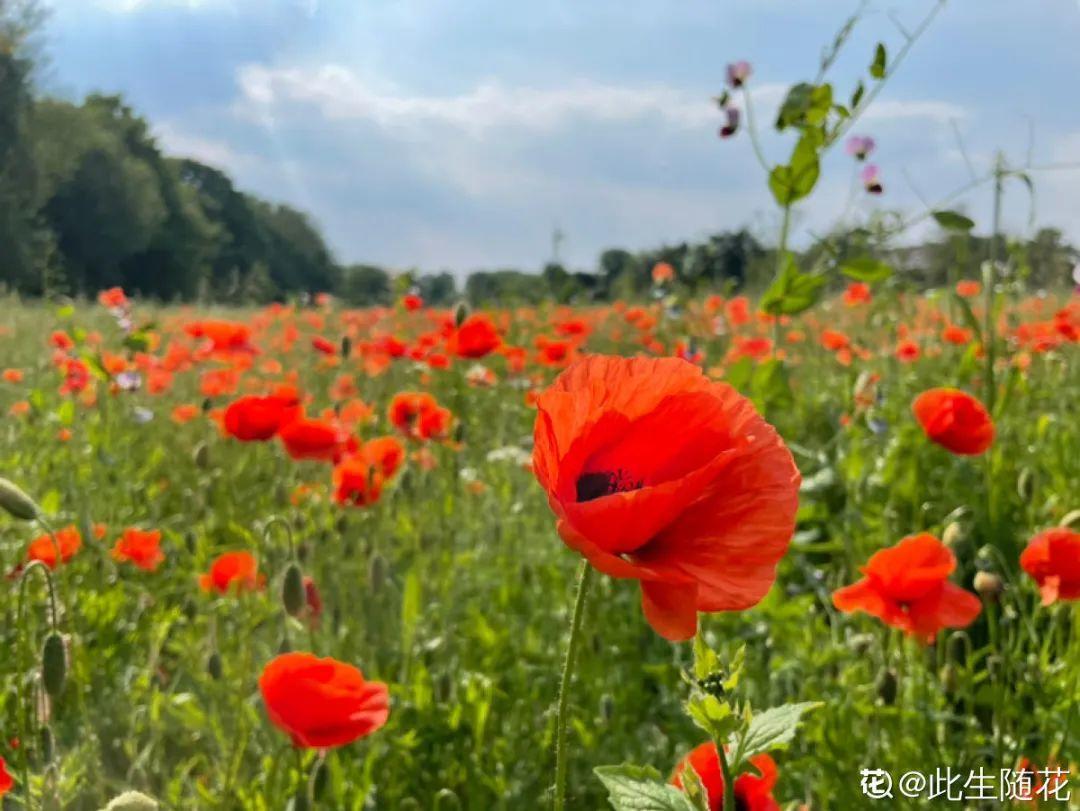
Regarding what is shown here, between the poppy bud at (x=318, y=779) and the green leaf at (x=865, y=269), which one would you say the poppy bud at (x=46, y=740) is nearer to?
the poppy bud at (x=318, y=779)

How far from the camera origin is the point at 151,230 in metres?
32.4

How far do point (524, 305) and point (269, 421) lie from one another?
16.8 feet

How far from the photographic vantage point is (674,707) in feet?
6.96

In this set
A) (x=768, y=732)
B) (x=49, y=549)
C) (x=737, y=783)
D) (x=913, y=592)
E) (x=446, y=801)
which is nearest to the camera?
(x=768, y=732)

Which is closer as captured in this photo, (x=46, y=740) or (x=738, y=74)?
(x=46, y=740)

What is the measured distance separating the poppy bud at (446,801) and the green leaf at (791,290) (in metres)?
0.97

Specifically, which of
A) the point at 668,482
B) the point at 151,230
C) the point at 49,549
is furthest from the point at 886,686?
the point at 151,230

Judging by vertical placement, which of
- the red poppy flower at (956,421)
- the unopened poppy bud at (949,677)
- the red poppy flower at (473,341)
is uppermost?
the red poppy flower at (473,341)

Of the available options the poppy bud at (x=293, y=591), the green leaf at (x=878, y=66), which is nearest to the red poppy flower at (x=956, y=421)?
the green leaf at (x=878, y=66)

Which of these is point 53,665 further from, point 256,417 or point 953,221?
point 953,221

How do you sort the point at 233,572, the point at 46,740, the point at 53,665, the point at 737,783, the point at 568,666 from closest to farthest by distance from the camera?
the point at 568,666, the point at 737,783, the point at 53,665, the point at 46,740, the point at 233,572

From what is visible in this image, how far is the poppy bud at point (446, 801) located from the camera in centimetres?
159

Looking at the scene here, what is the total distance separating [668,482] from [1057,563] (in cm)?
95

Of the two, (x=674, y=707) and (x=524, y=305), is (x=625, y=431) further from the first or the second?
(x=524, y=305)
